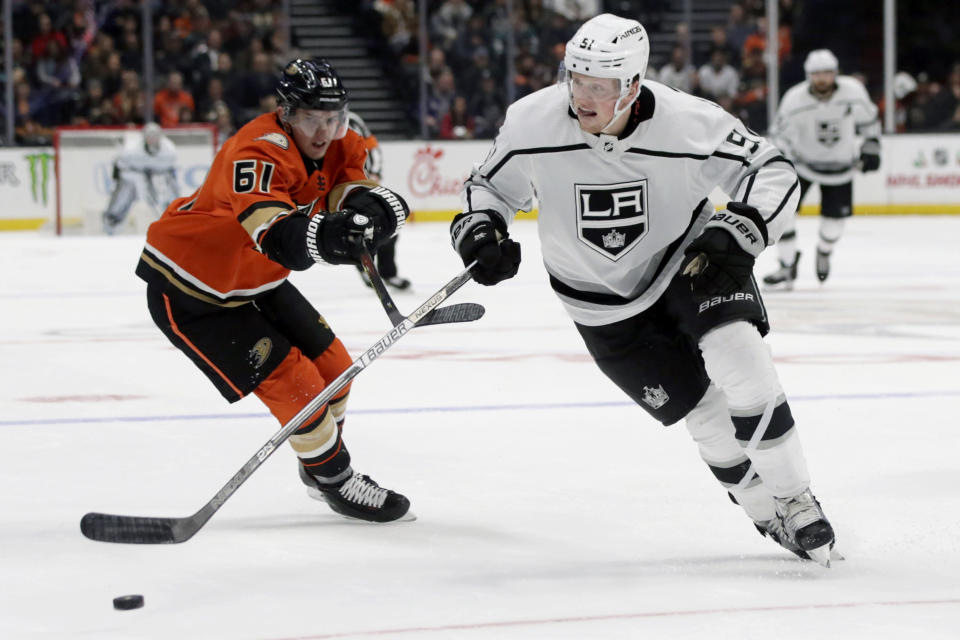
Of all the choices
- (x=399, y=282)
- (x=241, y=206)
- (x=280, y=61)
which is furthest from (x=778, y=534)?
(x=280, y=61)

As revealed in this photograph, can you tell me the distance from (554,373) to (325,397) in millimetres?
2303

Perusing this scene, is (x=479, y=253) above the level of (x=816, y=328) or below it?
above

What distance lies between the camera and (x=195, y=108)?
520 inches

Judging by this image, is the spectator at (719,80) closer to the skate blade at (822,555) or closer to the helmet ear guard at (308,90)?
the helmet ear guard at (308,90)

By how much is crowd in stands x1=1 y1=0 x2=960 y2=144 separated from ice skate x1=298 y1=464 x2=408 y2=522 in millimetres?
9760

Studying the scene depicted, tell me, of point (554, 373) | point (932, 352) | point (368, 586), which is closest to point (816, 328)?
point (932, 352)

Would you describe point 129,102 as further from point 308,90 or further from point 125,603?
point 125,603

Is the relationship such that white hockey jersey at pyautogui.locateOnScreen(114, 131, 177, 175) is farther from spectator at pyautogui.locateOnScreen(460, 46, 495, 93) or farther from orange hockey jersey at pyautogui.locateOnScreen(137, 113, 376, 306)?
orange hockey jersey at pyautogui.locateOnScreen(137, 113, 376, 306)

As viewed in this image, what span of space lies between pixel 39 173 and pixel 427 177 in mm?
3306

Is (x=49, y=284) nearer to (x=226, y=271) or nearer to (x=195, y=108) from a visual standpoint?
(x=195, y=108)

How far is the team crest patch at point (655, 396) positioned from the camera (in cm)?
282

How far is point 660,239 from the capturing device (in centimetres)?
280

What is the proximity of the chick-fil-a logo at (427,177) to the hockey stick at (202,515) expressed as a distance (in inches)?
389

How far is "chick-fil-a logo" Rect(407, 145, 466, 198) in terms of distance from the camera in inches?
502
